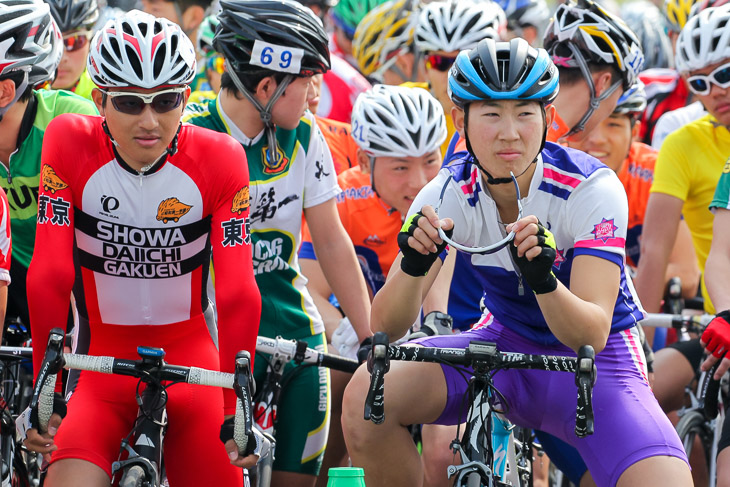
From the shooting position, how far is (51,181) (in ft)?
16.4

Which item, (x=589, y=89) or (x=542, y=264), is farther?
(x=589, y=89)

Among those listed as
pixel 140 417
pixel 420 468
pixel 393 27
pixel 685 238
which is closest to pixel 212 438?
pixel 140 417

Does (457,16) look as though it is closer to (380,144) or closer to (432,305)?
(380,144)

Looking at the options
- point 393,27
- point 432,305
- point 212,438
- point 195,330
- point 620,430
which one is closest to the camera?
point 620,430

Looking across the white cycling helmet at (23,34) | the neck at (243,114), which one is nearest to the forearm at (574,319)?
the neck at (243,114)

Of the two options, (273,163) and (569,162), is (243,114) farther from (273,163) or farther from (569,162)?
(569,162)

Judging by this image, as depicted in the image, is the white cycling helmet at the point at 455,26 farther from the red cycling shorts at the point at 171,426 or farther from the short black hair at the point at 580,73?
the red cycling shorts at the point at 171,426

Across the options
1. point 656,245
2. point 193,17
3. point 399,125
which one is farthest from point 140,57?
point 193,17

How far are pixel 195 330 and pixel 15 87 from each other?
64.7 inches

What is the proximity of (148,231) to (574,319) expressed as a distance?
1.91 metres

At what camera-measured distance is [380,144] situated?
7281mm

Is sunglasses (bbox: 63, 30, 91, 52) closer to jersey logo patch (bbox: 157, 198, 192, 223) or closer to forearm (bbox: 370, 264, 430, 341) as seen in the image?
Result: jersey logo patch (bbox: 157, 198, 192, 223)

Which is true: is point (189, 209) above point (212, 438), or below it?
above

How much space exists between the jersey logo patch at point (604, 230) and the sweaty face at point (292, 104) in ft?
6.73
